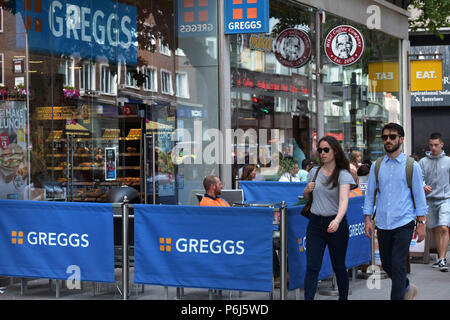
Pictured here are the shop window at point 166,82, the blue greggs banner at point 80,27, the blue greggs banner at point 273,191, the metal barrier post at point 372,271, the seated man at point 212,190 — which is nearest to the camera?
the seated man at point 212,190

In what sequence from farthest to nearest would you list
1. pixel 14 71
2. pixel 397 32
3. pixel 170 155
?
1. pixel 397 32
2. pixel 170 155
3. pixel 14 71

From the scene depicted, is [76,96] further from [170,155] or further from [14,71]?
[170,155]

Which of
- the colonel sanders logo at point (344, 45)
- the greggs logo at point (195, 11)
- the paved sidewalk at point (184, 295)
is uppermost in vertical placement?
the greggs logo at point (195, 11)

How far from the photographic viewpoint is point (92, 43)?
580 inches

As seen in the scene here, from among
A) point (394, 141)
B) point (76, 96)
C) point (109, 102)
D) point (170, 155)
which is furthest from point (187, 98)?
point (394, 141)

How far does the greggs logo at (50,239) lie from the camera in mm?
9031

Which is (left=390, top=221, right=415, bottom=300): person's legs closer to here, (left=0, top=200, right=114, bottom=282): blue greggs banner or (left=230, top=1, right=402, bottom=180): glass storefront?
(left=0, top=200, right=114, bottom=282): blue greggs banner

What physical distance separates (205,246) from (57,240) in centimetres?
191

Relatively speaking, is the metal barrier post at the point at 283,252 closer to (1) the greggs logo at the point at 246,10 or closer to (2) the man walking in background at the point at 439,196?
(2) the man walking in background at the point at 439,196

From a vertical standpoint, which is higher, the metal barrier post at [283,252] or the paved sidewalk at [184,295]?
the metal barrier post at [283,252]

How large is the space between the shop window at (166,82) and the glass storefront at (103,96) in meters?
0.03

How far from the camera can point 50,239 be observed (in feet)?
30.2

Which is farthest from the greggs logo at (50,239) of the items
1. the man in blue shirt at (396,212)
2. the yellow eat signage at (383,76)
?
the yellow eat signage at (383,76)
